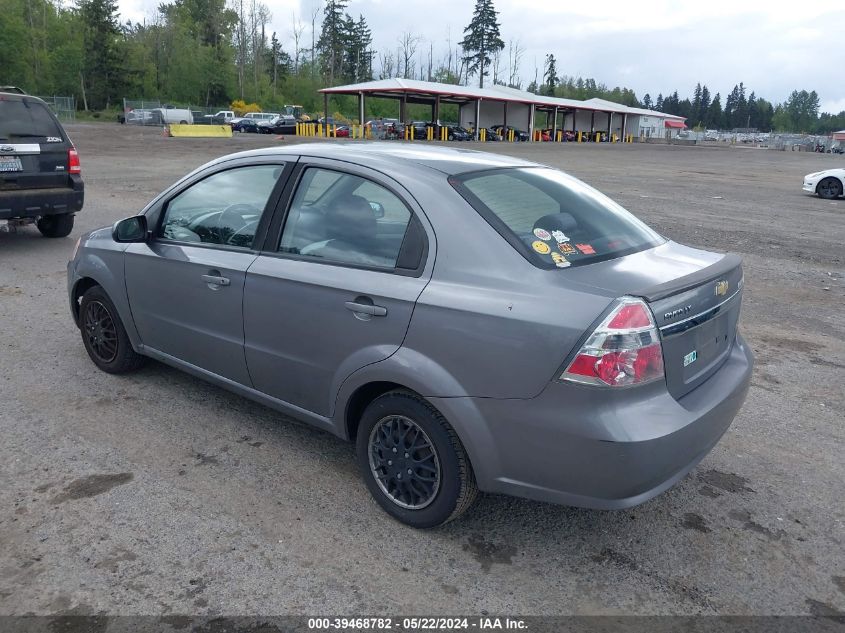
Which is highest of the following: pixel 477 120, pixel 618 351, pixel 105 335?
pixel 477 120

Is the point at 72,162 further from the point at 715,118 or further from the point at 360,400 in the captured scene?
the point at 715,118

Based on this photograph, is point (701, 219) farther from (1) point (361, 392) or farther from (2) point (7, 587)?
(2) point (7, 587)

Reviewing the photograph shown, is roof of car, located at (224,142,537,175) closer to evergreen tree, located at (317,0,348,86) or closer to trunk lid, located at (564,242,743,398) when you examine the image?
trunk lid, located at (564,242,743,398)

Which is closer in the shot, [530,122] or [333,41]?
[530,122]

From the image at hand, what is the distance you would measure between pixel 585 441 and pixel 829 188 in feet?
66.2

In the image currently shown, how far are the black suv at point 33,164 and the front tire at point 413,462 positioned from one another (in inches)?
289

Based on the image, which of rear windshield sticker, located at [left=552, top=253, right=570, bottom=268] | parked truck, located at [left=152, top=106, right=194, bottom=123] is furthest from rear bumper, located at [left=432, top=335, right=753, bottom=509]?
parked truck, located at [left=152, top=106, right=194, bottom=123]

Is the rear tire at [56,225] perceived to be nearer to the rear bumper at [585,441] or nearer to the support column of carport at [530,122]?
the rear bumper at [585,441]

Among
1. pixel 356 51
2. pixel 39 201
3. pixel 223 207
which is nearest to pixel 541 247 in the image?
pixel 223 207

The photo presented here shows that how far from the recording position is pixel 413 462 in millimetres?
3182

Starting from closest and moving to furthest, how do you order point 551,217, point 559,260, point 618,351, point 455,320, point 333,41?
point 618,351 < point 455,320 < point 559,260 < point 551,217 < point 333,41

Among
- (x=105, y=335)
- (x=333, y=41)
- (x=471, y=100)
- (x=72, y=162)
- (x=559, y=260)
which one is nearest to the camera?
(x=559, y=260)

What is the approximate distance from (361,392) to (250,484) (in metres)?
0.81

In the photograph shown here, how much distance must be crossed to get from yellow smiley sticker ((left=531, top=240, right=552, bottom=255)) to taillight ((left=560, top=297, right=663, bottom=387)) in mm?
468
